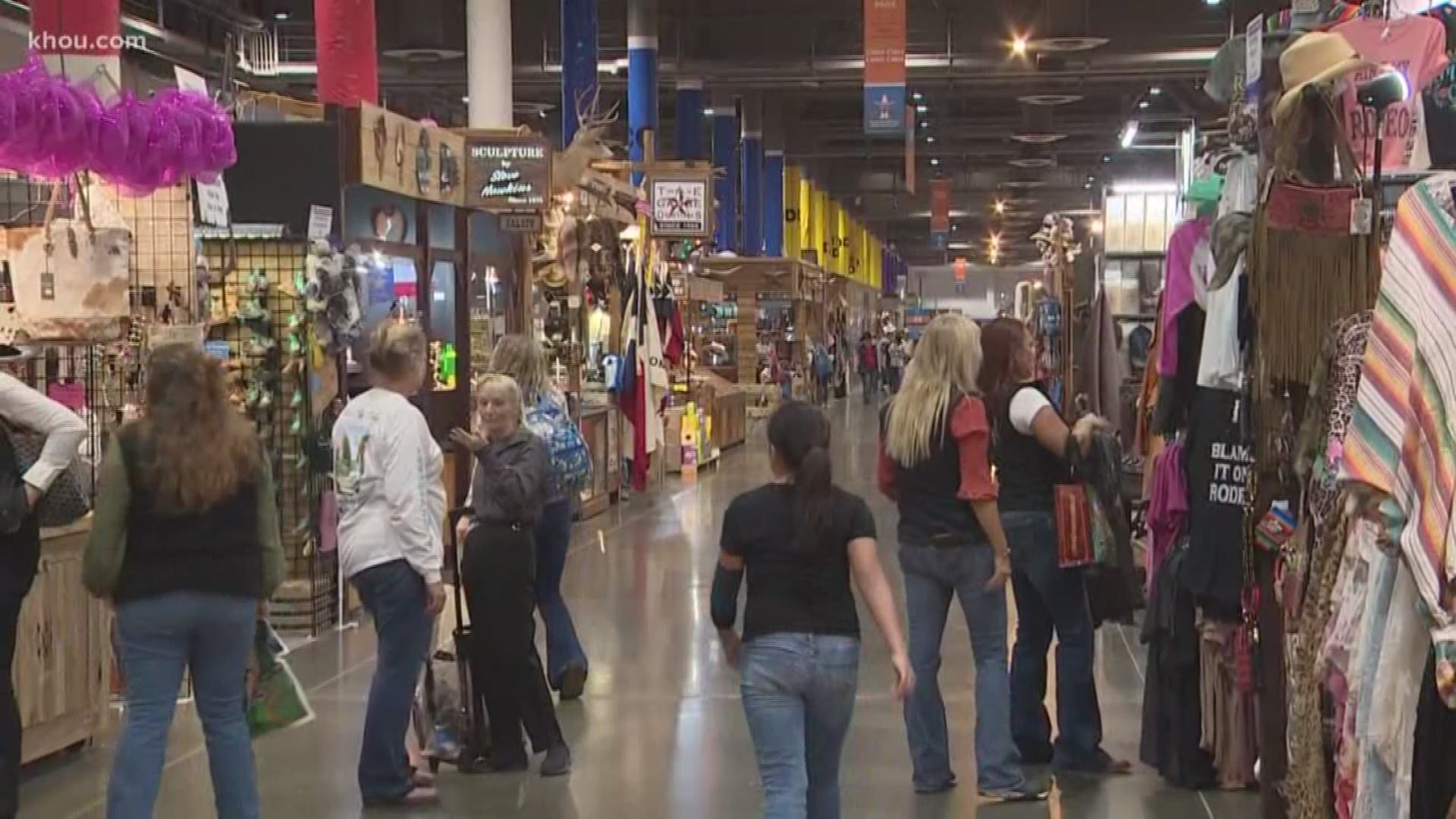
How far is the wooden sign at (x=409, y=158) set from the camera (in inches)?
334

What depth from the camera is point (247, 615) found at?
162 inches

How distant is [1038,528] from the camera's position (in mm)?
5184

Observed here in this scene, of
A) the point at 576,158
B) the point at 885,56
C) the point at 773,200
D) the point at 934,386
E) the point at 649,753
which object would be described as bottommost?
the point at 649,753

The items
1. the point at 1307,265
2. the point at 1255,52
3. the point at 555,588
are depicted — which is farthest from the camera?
the point at 555,588

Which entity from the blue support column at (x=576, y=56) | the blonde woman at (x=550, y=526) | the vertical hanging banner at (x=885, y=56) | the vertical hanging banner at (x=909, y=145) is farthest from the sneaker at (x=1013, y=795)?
the vertical hanging banner at (x=909, y=145)

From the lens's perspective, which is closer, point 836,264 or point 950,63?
point 950,63

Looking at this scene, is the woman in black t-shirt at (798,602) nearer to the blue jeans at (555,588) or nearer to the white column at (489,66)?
the blue jeans at (555,588)

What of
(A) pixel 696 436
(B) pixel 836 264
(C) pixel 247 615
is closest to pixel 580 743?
(C) pixel 247 615

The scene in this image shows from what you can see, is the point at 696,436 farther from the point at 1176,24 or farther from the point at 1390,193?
the point at 1390,193

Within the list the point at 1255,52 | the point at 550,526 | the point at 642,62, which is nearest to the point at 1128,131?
the point at 642,62

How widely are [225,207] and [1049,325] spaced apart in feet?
23.8

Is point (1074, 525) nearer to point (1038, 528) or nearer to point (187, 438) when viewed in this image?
point (1038, 528)

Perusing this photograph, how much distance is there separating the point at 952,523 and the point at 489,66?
382 inches

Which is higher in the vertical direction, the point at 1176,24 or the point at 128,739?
the point at 1176,24
